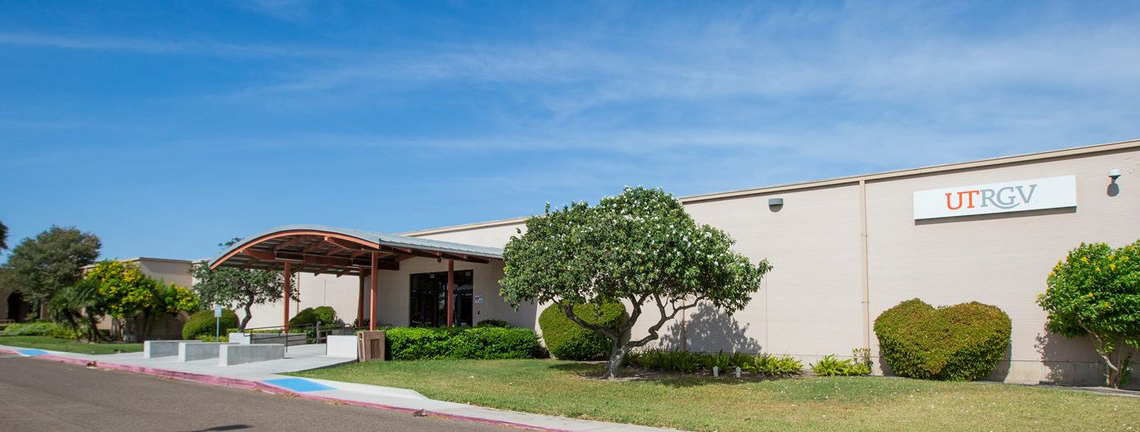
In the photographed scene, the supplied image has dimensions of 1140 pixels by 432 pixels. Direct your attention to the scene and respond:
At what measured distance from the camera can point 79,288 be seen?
1410 inches

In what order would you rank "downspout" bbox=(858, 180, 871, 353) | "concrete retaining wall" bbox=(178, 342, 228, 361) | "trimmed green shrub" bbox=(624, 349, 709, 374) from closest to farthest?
"downspout" bbox=(858, 180, 871, 353) < "trimmed green shrub" bbox=(624, 349, 709, 374) < "concrete retaining wall" bbox=(178, 342, 228, 361)

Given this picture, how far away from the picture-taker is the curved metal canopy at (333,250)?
2355 cm

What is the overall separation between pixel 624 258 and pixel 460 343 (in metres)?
8.60

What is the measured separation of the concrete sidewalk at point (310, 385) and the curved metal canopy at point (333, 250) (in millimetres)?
3199

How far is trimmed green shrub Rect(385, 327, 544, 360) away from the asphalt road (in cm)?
590

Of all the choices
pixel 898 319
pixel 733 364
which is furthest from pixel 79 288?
pixel 898 319

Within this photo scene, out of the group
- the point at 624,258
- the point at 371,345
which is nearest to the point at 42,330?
the point at 371,345

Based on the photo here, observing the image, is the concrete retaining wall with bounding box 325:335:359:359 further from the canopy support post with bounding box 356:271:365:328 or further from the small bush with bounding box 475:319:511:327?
the canopy support post with bounding box 356:271:365:328

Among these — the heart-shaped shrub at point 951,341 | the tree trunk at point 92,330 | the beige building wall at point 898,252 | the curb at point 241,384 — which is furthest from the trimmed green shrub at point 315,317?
the heart-shaped shrub at point 951,341

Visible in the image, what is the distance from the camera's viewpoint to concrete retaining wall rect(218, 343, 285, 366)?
2184 cm

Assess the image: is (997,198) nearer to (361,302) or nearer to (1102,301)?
(1102,301)

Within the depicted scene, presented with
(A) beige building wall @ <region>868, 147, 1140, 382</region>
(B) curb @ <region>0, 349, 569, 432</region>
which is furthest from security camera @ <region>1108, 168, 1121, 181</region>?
(B) curb @ <region>0, 349, 569, 432</region>

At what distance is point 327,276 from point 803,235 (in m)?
22.4

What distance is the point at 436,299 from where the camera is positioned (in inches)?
1210
